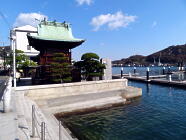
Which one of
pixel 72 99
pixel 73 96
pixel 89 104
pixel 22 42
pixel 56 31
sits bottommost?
pixel 89 104

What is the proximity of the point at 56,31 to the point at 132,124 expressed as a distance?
1526cm

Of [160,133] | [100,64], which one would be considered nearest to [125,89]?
[100,64]

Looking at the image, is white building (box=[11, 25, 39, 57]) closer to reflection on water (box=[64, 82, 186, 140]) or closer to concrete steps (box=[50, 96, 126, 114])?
concrete steps (box=[50, 96, 126, 114])

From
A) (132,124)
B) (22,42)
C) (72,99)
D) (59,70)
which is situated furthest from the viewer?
(22,42)

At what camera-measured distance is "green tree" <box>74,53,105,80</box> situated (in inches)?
846

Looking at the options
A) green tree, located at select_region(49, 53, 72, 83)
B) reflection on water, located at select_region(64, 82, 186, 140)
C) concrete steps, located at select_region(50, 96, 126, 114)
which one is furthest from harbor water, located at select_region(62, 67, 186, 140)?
green tree, located at select_region(49, 53, 72, 83)

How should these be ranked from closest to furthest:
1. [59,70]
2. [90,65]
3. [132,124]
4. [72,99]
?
1. [132,124]
2. [72,99]
3. [59,70]
4. [90,65]

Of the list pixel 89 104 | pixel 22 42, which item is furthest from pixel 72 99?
pixel 22 42

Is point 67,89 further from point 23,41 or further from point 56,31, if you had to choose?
point 23,41

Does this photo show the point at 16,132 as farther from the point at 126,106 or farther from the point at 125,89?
the point at 125,89

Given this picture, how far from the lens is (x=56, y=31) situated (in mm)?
22875

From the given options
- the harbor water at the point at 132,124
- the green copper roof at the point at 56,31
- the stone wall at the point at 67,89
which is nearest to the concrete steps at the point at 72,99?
the stone wall at the point at 67,89

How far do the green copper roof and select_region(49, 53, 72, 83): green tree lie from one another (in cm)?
234

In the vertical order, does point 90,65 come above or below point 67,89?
above
